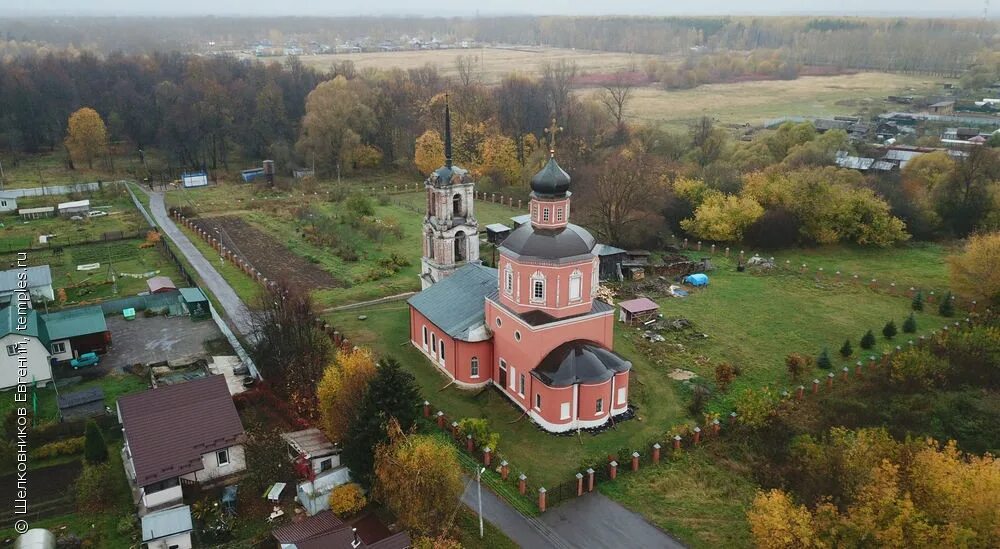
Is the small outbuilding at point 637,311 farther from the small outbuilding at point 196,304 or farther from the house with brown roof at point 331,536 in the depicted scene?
Answer: the small outbuilding at point 196,304

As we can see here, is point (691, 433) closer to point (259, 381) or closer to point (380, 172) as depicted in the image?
point (259, 381)

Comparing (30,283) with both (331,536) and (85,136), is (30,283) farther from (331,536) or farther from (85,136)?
(85,136)

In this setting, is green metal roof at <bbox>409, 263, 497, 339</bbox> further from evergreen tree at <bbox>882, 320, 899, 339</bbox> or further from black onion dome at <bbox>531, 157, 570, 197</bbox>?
evergreen tree at <bbox>882, 320, 899, 339</bbox>

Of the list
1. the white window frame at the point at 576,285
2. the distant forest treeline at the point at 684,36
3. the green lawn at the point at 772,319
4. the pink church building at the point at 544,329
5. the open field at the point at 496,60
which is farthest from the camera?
the distant forest treeline at the point at 684,36

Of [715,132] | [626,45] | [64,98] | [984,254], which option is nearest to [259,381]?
[984,254]

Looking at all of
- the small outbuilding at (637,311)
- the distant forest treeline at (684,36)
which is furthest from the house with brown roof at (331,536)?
the distant forest treeline at (684,36)

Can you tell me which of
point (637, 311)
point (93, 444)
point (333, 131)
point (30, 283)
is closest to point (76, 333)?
point (30, 283)

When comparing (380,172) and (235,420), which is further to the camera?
(380,172)
